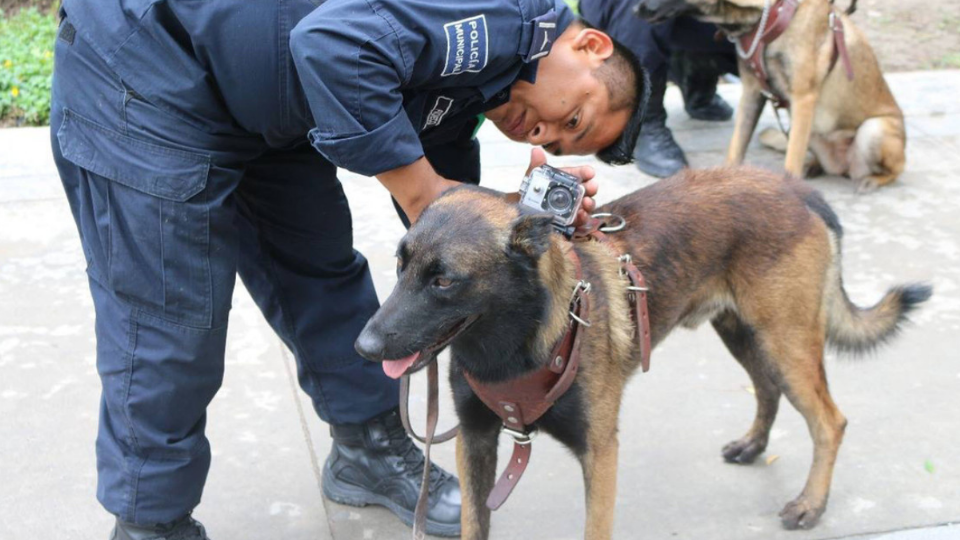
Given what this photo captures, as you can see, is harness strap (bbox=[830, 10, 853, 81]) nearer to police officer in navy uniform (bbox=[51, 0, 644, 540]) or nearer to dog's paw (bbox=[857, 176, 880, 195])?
dog's paw (bbox=[857, 176, 880, 195])

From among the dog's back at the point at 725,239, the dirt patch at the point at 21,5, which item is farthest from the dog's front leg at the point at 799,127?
the dirt patch at the point at 21,5

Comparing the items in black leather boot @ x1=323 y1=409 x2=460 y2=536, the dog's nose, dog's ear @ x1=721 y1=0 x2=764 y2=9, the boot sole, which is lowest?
the boot sole

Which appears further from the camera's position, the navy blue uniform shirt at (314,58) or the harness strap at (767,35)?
the harness strap at (767,35)

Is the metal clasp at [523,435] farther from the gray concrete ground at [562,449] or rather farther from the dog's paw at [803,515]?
the dog's paw at [803,515]

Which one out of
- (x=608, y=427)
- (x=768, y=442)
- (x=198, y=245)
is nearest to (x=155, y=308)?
(x=198, y=245)

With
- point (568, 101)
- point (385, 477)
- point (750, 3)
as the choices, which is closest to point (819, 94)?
point (750, 3)

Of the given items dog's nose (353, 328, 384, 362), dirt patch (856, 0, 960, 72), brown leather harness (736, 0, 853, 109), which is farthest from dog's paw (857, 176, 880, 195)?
dog's nose (353, 328, 384, 362)

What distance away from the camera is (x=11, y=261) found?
436 centimetres

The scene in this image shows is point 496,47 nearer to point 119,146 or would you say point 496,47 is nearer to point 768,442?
point 119,146

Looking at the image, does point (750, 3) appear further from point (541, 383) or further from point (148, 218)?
point (148, 218)

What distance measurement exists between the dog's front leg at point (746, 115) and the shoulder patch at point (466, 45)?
3.28 m

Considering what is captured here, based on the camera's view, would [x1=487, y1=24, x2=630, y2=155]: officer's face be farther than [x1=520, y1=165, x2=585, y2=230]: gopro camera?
Yes

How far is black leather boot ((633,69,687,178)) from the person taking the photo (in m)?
5.32

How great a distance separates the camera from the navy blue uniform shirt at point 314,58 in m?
2.13
